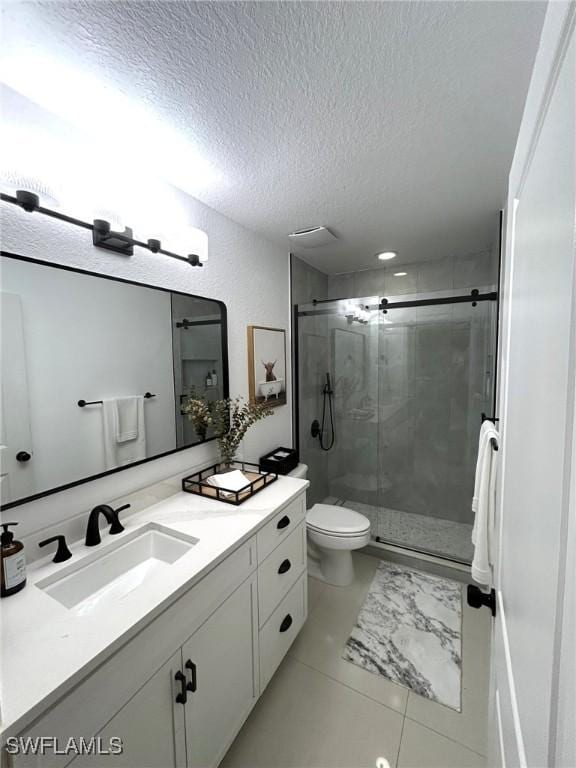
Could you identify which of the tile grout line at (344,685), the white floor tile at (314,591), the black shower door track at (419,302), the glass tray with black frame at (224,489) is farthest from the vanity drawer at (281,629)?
the black shower door track at (419,302)

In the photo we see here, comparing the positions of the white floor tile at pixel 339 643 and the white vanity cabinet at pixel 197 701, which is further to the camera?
the white floor tile at pixel 339 643

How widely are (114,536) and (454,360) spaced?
102 inches

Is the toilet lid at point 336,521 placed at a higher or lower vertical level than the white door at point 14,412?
lower

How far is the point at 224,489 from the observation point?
4.70 ft

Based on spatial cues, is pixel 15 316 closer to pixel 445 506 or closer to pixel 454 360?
pixel 454 360

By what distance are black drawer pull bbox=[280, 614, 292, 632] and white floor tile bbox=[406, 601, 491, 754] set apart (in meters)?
0.59

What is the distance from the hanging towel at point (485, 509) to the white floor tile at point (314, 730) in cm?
77

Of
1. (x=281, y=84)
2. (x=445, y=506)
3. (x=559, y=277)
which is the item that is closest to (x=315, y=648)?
(x=445, y=506)

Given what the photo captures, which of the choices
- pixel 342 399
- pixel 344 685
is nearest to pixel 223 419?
pixel 344 685

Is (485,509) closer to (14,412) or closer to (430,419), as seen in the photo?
(430,419)

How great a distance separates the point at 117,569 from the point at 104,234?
48.6 inches

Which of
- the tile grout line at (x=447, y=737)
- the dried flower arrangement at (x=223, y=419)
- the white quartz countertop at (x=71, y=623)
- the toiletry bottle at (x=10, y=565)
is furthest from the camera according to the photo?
the dried flower arrangement at (x=223, y=419)

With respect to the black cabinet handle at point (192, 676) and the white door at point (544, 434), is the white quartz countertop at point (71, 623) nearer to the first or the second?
the black cabinet handle at point (192, 676)

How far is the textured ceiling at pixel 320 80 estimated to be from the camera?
774 mm
